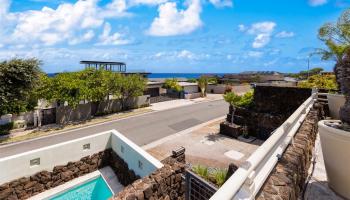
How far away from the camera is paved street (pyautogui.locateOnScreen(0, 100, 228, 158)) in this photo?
1777cm

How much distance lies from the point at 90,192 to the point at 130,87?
18.4 metres

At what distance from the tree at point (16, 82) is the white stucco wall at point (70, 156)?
10639 mm

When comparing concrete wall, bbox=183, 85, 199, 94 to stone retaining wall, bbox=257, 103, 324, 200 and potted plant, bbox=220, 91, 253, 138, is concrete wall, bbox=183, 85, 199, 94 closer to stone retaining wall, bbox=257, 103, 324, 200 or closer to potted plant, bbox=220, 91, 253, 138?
potted plant, bbox=220, 91, 253, 138

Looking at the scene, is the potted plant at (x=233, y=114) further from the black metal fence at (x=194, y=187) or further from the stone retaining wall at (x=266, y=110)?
the black metal fence at (x=194, y=187)

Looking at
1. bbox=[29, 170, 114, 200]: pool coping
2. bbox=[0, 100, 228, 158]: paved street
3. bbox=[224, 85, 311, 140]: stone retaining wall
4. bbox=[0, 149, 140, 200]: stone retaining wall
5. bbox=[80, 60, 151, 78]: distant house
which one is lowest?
bbox=[29, 170, 114, 200]: pool coping

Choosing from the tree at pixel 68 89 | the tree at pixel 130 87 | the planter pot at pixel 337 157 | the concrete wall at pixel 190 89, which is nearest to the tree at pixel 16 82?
the tree at pixel 68 89

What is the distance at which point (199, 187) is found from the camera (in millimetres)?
8914

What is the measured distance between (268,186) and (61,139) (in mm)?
19426

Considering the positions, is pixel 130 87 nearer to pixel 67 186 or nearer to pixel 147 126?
pixel 147 126

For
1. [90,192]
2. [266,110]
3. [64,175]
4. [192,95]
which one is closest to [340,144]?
[90,192]

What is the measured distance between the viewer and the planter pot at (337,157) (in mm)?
3653

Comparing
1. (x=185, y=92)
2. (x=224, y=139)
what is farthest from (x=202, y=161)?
(x=185, y=92)

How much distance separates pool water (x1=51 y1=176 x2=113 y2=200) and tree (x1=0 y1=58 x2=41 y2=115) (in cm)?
1228

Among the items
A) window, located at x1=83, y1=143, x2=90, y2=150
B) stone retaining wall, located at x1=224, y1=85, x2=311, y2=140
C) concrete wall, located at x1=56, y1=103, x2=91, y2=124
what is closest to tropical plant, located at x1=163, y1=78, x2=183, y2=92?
concrete wall, located at x1=56, y1=103, x2=91, y2=124
